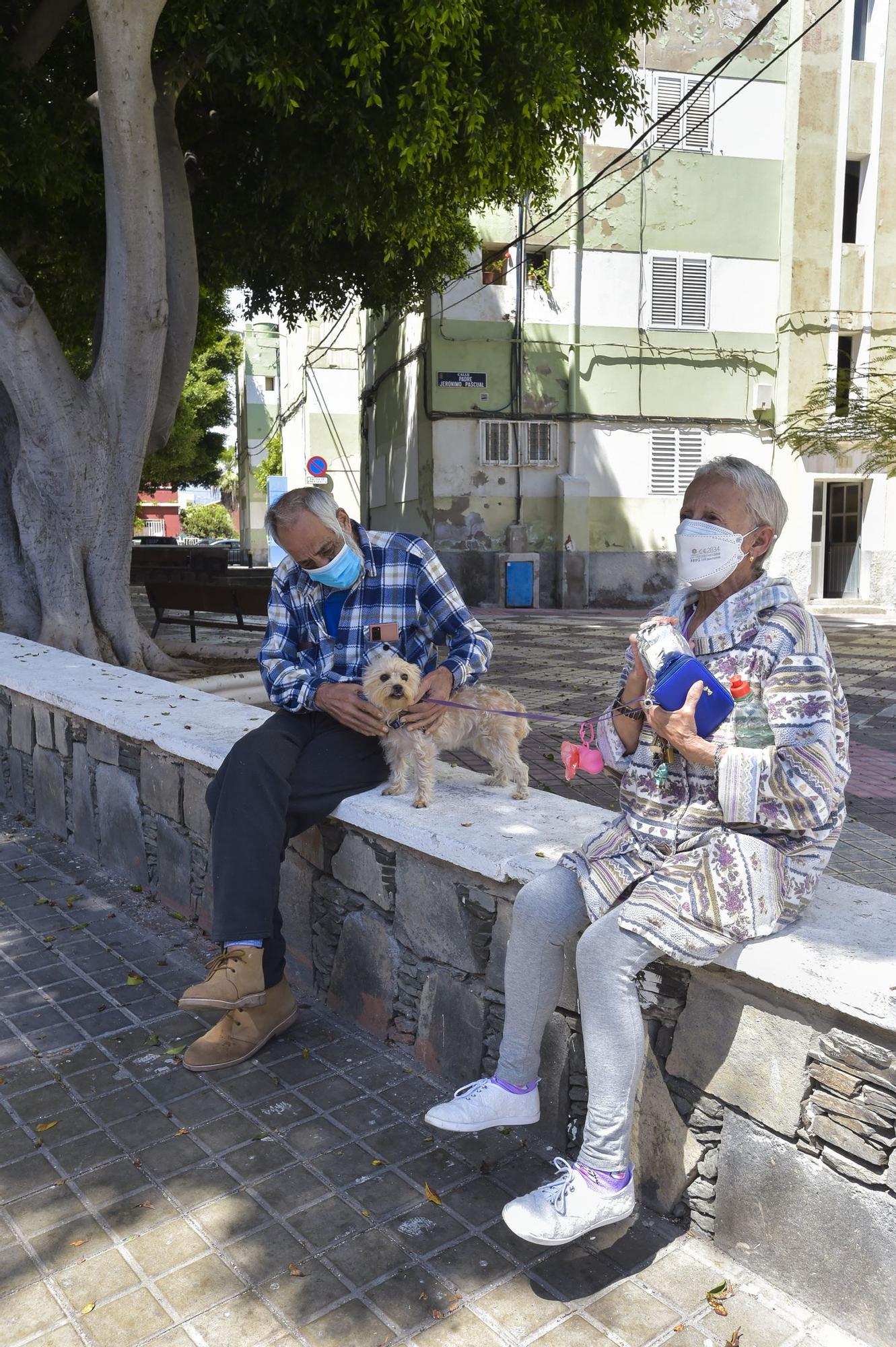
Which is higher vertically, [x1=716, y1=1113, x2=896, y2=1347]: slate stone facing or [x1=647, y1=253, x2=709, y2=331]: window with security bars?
[x1=647, y1=253, x2=709, y2=331]: window with security bars

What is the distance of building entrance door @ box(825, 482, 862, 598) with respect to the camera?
21047 mm

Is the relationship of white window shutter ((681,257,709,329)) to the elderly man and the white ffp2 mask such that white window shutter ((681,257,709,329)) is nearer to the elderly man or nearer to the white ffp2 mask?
the elderly man

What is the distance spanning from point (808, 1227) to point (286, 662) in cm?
237

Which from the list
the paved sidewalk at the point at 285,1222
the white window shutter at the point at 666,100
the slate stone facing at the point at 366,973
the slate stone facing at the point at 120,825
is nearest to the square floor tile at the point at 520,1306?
the paved sidewalk at the point at 285,1222

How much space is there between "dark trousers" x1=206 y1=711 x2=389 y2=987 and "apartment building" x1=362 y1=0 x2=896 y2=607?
1642 cm

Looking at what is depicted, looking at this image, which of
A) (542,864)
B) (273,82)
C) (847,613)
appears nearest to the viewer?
(542,864)

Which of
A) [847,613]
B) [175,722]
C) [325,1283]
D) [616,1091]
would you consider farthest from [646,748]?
[847,613]

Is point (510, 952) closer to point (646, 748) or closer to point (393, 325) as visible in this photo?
point (646, 748)

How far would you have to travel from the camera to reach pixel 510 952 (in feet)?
8.30

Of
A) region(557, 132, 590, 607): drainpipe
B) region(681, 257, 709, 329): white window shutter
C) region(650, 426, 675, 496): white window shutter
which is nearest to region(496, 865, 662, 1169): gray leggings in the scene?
region(557, 132, 590, 607): drainpipe

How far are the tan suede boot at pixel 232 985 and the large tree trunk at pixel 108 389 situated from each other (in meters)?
5.03

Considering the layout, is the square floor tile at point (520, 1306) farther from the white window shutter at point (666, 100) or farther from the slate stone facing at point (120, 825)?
the white window shutter at point (666, 100)

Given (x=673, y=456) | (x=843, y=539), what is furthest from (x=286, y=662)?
(x=843, y=539)

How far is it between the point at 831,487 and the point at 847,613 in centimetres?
320
